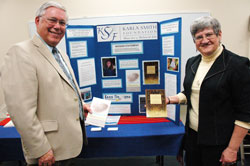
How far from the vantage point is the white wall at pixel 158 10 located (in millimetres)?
2943

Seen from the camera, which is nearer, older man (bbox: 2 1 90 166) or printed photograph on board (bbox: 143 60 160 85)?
older man (bbox: 2 1 90 166)

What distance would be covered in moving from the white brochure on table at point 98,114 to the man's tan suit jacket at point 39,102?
390 mm

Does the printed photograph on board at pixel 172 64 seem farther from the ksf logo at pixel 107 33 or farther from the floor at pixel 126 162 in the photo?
the floor at pixel 126 162

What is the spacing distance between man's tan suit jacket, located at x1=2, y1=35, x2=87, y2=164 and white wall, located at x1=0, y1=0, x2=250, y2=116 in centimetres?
211

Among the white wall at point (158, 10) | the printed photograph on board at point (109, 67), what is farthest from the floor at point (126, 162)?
the white wall at point (158, 10)

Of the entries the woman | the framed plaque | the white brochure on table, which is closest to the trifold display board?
the framed plaque

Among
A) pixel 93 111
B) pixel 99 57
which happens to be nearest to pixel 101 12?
pixel 99 57

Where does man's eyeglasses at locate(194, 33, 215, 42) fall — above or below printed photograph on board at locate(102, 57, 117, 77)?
above

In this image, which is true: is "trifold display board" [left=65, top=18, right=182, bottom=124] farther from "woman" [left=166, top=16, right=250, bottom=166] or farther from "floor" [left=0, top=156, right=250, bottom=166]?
"floor" [left=0, top=156, right=250, bottom=166]

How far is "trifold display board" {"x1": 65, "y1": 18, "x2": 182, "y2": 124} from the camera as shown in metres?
2.12

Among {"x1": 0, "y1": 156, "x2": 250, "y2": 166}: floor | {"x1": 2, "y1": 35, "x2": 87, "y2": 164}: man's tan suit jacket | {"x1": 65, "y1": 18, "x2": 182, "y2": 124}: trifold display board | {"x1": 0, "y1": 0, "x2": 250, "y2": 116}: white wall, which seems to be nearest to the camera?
{"x1": 2, "y1": 35, "x2": 87, "y2": 164}: man's tan suit jacket

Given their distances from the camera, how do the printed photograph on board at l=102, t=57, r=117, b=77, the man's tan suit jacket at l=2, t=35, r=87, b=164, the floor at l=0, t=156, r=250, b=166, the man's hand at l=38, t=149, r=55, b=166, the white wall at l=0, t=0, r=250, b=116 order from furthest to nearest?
1. the white wall at l=0, t=0, r=250, b=116
2. the floor at l=0, t=156, r=250, b=166
3. the printed photograph on board at l=102, t=57, r=117, b=77
4. the man's hand at l=38, t=149, r=55, b=166
5. the man's tan suit jacket at l=2, t=35, r=87, b=164

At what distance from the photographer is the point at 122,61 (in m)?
2.27

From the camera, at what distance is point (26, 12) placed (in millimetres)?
3178
